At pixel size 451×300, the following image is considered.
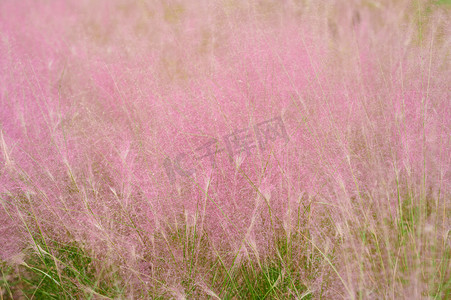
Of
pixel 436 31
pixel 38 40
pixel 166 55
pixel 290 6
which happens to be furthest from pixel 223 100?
pixel 38 40

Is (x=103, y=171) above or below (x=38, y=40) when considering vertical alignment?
below

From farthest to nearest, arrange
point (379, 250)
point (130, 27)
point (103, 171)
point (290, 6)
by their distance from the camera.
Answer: point (130, 27) → point (290, 6) → point (103, 171) → point (379, 250)

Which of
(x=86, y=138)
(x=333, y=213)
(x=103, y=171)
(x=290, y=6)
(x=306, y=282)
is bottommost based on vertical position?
(x=306, y=282)

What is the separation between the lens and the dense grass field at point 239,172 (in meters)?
0.84

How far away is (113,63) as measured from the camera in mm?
1304

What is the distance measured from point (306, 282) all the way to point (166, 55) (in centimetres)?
113

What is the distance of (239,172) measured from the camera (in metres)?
0.95

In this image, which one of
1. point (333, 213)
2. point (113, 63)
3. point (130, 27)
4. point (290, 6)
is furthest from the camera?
point (130, 27)

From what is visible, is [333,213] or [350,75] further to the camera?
[350,75]

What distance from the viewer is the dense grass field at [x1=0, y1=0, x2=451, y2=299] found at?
0.84m

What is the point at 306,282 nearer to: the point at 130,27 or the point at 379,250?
the point at 379,250

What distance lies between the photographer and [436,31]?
110cm
